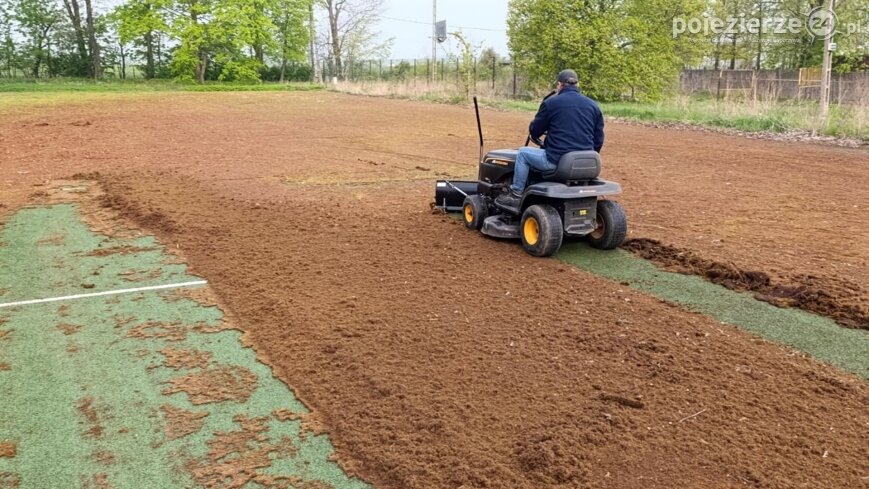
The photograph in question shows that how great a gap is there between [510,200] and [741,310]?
7.38 feet

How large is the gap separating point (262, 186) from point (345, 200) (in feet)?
4.86

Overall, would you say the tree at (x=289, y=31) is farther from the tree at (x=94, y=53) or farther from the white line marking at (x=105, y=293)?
the white line marking at (x=105, y=293)

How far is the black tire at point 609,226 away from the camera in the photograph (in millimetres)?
5816

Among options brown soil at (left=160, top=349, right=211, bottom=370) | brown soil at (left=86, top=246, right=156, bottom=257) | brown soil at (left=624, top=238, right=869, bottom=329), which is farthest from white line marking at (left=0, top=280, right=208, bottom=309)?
brown soil at (left=624, top=238, right=869, bottom=329)

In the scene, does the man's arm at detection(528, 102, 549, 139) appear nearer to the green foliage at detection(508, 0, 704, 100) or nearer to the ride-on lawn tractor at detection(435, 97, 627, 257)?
the ride-on lawn tractor at detection(435, 97, 627, 257)

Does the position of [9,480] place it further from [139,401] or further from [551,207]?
[551,207]

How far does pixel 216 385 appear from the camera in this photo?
350 centimetres

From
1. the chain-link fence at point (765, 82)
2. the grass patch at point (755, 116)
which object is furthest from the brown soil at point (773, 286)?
the chain-link fence at point (765, 82)

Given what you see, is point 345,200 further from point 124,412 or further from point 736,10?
point 736,10

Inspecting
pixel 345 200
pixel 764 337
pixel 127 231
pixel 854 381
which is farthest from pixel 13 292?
pixel 854 381

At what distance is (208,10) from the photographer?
130 ft

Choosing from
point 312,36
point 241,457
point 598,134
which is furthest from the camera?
point 312,36

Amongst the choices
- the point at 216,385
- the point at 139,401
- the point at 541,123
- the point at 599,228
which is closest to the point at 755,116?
the point at 599,228

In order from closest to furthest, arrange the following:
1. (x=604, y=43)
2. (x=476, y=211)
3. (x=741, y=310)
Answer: (x=741, y=310)
(x=476, y=211)
(x=604, y=43)
